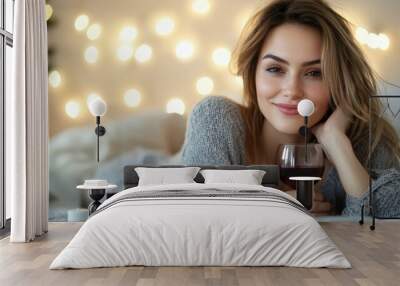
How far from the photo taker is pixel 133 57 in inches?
258

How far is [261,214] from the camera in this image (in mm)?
4102

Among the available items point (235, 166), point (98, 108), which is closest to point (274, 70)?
point (235, 166)

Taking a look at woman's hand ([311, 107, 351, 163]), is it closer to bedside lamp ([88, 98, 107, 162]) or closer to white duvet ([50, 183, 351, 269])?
bedside lamp ([88, 98, 107, 162])

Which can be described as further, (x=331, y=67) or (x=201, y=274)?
(x=331, y=67)

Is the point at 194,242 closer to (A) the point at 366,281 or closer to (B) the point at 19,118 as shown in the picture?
(A) the point at 366,281

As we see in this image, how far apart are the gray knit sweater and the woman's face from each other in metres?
0.40

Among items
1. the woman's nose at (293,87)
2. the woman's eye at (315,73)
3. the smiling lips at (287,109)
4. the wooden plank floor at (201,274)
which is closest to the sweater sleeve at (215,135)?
the smiling lips at (287,109)

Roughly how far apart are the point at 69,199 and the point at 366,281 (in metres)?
3.80

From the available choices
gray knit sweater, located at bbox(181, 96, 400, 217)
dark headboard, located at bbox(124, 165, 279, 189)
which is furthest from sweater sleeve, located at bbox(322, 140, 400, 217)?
dark headboard, located at bbox(124, 165, 279, 189)

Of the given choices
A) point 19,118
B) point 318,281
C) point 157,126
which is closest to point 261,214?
point 318,281

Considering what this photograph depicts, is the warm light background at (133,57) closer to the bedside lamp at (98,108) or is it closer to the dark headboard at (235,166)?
the bedside lamp at (98,108)

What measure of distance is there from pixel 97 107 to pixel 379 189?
3.02m

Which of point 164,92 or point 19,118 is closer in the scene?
point 19,118

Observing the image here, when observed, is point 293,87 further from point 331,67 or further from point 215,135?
point 215,135
